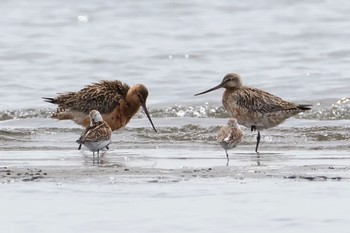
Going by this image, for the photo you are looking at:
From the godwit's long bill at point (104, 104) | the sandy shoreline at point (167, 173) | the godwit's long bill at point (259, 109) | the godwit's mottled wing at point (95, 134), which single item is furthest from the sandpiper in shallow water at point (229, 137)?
the godwit's long bill at point (104, 104)

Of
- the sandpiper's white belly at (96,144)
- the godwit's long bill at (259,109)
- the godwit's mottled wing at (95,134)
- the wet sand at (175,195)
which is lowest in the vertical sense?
the wet sand at (175,195)

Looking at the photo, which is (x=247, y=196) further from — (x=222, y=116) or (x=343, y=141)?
(x=222, y=116)

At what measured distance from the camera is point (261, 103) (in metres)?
14.8

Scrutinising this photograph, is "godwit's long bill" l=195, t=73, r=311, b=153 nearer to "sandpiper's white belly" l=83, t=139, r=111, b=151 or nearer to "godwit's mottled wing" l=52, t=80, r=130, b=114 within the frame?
"godwit's mottled wing" l=52, t=80, r=130, b=114

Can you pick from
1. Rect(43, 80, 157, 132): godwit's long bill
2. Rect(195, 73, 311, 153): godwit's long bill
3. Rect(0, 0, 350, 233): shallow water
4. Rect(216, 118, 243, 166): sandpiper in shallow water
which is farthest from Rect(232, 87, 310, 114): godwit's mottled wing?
Rect(216, 118, 243, 166): sandpiper in shallow water

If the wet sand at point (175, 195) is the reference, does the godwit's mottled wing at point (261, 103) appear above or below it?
above

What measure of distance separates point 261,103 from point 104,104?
2.04m

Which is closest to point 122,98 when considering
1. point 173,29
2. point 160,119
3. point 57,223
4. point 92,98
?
point 92,98

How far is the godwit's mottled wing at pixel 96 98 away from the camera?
14.9 metres

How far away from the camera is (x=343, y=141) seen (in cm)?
1459

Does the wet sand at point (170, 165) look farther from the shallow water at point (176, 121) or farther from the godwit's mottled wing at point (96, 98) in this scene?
the godwit's mottled wing at point (96, 98)

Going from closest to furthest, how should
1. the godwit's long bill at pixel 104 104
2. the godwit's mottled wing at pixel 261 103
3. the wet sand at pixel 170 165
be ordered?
1. the wet sand at pixel 170 165
2. the godwit's mottled wing at pixel 261 103
3. the godwit's long bill at pixel 104 104

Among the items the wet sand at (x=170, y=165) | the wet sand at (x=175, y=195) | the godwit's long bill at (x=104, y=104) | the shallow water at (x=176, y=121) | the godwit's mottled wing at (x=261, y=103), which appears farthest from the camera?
the godwit's long bill at (x=104, y=104)

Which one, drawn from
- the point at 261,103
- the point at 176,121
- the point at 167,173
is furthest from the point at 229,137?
the point at 176,121
